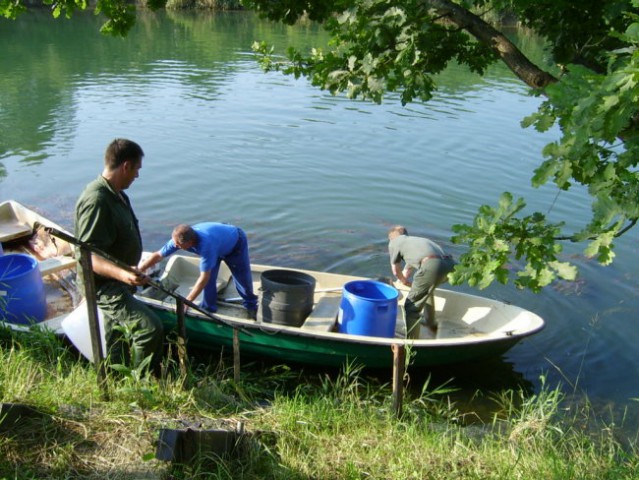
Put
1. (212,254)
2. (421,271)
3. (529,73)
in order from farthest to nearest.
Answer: (421,271), (212,254), (529,73)

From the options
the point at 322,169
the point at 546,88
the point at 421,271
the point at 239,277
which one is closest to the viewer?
the point at 546,88

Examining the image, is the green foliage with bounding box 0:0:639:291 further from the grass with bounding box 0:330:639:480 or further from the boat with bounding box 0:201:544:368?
the boat with bounding box 0:201:544:368

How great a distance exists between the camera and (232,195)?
13.4m

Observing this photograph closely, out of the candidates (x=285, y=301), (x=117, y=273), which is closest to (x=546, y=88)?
(x=117, y=273)

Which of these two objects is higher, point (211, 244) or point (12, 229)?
point (211, 244)

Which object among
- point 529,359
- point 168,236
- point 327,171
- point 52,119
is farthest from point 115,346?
point 52,119

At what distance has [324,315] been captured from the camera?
7543 millimetres

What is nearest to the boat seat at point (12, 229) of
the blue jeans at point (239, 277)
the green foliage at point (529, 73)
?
the blue jeans at point (239, 277)

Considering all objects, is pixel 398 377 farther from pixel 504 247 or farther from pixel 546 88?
pixel 546 88

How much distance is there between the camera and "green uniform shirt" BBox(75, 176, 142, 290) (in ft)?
15.6

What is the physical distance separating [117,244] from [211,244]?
228cm

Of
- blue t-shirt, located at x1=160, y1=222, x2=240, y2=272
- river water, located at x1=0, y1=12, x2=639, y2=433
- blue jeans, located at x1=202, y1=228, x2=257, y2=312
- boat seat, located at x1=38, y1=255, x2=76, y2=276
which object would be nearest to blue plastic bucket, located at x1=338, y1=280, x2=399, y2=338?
river water, located at x1=0, y1=12, x2=639, y2=433

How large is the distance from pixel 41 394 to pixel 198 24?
3852cm

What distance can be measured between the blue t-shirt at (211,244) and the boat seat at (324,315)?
130 cm
